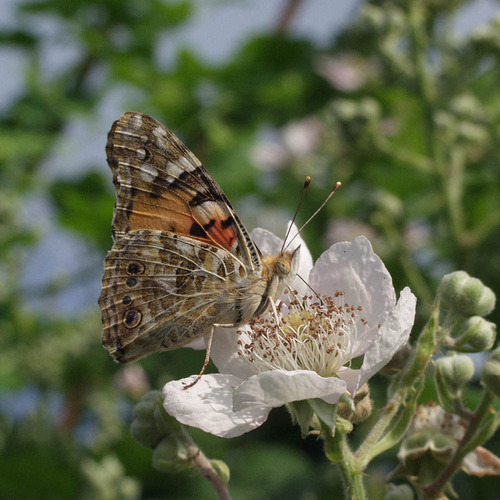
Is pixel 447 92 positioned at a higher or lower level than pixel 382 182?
higher

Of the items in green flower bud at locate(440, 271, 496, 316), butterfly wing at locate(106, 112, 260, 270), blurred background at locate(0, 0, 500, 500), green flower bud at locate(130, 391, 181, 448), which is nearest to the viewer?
green flower bud at locate(440, 271, 496, 316)

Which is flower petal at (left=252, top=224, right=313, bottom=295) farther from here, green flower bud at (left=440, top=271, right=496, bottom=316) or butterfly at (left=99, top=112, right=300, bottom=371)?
green flower bud at (left=440, top=271, right=496, bottom=316)

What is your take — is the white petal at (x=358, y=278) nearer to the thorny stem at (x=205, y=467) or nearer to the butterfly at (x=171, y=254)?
the butterfly at (x=171, y=254)

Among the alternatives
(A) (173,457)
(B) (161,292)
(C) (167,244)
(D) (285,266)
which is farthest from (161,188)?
(A) (173,457)

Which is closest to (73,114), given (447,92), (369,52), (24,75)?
(24,75)

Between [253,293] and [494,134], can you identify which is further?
[494,134]

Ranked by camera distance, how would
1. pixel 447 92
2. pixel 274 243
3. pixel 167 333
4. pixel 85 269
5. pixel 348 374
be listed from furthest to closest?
1. pixel 85 269
2. pixel 447 92
3. pixel 274 243
4. pixel 167 333
5. pixel 348 374

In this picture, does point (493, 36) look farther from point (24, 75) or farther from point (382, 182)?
point (24, 75)

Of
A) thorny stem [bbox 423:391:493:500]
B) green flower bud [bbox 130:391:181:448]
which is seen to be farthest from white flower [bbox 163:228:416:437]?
thorny stem [bbox 423:391:493:500]
